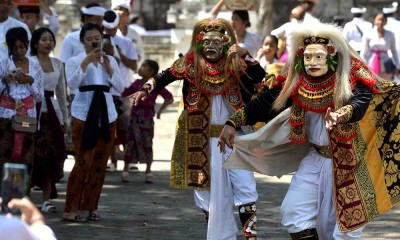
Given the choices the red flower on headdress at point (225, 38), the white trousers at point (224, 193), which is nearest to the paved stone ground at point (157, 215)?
the white trousers at point (224, 193)

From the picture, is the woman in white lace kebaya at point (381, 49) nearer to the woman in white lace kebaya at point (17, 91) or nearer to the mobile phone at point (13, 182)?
the woman in white lace kebaya at point (17, 91)

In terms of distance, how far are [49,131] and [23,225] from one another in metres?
7.61

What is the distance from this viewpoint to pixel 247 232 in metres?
9.17

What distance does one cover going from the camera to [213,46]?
929 cm

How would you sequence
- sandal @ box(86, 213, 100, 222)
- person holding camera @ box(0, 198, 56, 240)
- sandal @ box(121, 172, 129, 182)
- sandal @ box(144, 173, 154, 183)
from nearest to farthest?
1. person holding camera @ box(0, 198, 56, 240)
2. sandal @ box(86, 213, 100, 222)
3. sandal @ box(144, 173, 154, 183)
4. sandal @ box(121, 172, 129, 182)

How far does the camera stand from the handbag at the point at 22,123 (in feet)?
34.7

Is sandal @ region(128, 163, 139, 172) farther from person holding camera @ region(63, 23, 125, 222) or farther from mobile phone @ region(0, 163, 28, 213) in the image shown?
mobile phone @ region(0, 163, 28, 213)

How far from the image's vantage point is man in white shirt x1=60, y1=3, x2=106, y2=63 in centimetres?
1288

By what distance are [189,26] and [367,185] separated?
67.3 feet

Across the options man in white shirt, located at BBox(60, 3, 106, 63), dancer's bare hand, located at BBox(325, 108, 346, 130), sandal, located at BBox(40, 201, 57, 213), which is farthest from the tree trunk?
dancer's bare hand, located at BBox(325, 108, 346, 130)

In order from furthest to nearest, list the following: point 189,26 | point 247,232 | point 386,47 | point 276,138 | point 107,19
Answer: point 189,26 < point 386,47 < point 107,19 < point 247,232 < point 276,138

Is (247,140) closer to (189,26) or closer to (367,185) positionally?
(367,185)

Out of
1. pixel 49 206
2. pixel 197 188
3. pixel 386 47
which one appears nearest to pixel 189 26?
pixel 386 47

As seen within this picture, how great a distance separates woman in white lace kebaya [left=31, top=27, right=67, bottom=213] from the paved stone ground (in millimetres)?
319
